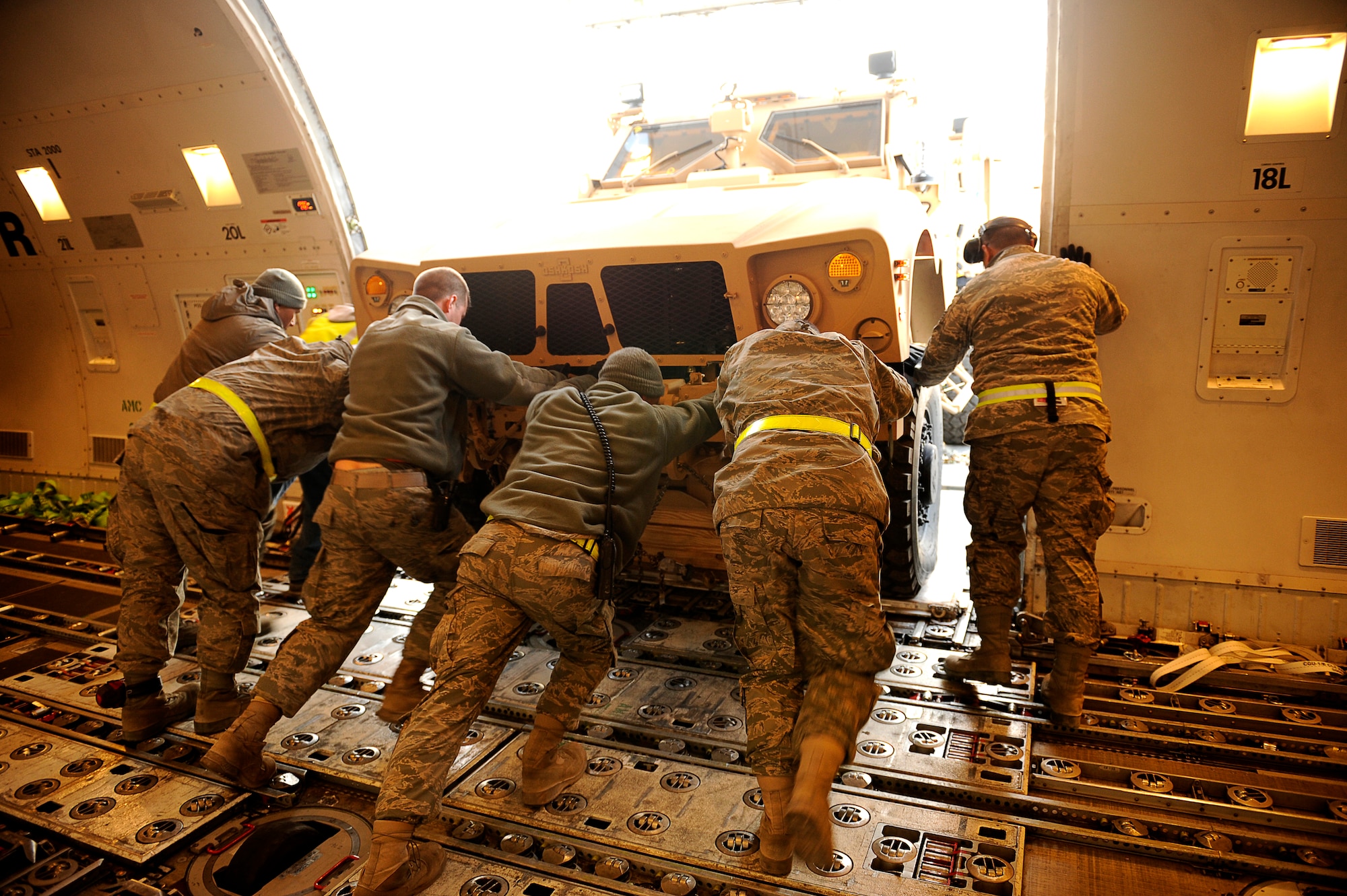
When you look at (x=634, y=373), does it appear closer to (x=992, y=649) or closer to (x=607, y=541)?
(x=607, y=541)

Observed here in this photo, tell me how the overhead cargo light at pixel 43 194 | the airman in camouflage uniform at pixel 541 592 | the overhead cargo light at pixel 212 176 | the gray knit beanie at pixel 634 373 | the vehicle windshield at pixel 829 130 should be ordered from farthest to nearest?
the overhead cargo light at pixel 43 194 → the overhead cargo light at pixel 212 176 → the vehicle windshield at pixel 829 130 → the gray knit beanie at pixel 634 373 → the airman in camouflage uniform at pixel 541 592

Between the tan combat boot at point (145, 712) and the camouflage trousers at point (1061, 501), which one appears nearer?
the camouflage trousers at point (1061, 501)

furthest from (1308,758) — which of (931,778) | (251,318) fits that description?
(251,318)

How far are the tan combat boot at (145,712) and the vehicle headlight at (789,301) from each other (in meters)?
2.59

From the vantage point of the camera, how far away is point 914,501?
365cm

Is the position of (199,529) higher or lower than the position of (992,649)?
higher

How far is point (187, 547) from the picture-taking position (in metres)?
3.22

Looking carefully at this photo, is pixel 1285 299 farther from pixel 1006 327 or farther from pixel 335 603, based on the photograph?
pixel 335 603

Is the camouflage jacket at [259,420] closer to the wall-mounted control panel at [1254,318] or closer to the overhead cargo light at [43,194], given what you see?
the wall-mounted control panel at [1254,318]

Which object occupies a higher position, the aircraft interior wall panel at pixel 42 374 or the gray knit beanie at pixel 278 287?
the gray knit beanie at pixel 278 287

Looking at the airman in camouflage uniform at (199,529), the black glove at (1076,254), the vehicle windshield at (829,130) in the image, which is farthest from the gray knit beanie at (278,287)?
the black glove at (1076,254)

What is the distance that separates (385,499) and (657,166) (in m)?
2.63

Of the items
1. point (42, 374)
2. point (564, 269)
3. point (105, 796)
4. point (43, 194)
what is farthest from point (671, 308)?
point (42, 374)

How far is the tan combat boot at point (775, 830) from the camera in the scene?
2.31 metres
